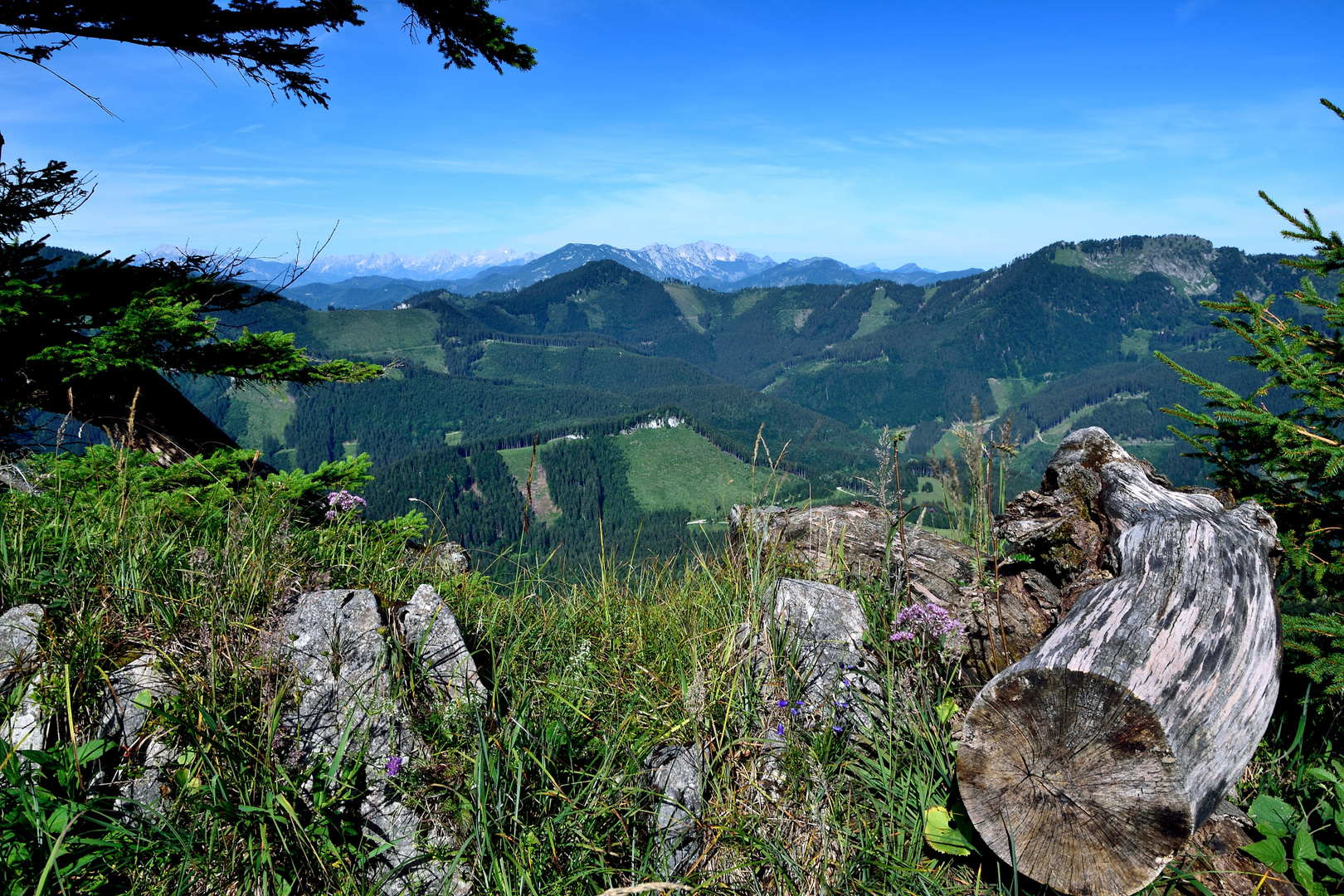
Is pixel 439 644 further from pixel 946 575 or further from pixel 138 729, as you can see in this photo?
pixel 946 575

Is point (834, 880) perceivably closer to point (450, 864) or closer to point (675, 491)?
point (450, 864)

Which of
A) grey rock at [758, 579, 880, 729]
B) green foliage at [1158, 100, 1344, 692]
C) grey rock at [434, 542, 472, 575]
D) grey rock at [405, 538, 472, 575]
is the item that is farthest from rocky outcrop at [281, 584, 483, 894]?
green foliage at [1158, 100, 1344, 692]

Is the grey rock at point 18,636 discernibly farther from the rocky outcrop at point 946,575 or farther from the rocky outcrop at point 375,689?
the rocky outcrop at point 946,575

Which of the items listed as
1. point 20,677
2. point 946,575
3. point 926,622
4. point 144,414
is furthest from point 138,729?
point 144,414

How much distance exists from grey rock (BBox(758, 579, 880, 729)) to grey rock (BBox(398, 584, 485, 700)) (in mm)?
1500

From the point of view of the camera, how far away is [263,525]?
160 inches

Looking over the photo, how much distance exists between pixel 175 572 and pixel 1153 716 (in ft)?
15.6

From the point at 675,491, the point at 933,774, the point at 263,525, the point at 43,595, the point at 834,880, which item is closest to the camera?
the point at 834,880

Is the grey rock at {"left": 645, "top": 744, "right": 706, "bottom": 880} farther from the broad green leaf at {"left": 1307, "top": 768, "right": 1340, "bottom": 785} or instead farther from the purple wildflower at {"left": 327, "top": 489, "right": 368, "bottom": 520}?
the purple wildflower at {"left": 327, "top": 489, "right": 368, "bottom": 520}

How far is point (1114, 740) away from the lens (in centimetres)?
250

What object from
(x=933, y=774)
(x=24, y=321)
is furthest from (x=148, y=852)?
(x=24, y=321)

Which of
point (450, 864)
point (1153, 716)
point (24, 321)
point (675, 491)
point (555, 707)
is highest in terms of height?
point (24, 321)

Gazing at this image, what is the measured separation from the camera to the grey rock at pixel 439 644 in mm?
3029

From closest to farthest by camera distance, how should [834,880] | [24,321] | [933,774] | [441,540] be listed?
[834,880] < [933,774] < [441,540] < [24,321]
